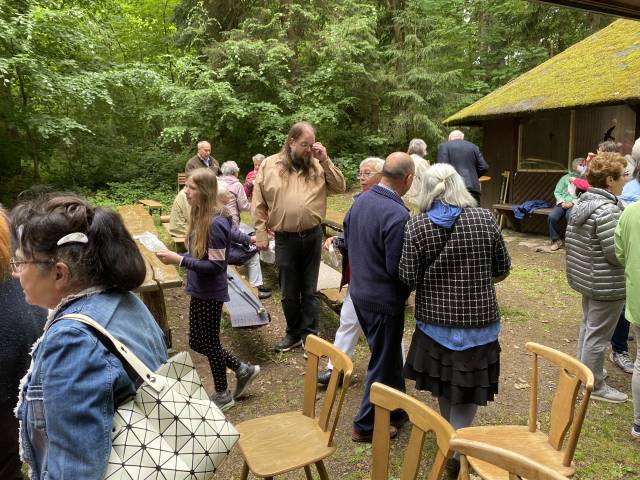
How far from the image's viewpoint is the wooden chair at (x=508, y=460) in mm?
1393

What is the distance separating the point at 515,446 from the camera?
2.35 metres

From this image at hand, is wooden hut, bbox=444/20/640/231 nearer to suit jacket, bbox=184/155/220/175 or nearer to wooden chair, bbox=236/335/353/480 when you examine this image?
suit jacket, bbox=184/155/220/175

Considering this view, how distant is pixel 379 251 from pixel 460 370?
82 cm

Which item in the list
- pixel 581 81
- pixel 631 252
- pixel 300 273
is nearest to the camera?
pixel 631 252

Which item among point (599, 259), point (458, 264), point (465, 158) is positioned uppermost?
point (465, 158)

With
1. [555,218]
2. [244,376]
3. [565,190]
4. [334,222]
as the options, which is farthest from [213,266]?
[555,218]

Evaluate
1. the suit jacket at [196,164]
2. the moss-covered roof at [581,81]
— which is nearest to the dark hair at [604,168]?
the suit jacket at [196,164]

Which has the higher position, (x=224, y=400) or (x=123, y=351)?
(x=123, y=351)

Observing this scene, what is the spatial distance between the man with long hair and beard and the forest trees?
9.40 m

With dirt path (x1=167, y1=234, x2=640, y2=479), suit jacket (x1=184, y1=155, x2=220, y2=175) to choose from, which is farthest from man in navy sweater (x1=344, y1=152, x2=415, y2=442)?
suit jacket (x1=184, y1=155, x2=220, y2=175)

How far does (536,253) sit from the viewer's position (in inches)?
348

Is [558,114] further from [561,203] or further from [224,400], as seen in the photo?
[224,400]

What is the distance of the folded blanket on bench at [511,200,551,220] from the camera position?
1005 centimetres

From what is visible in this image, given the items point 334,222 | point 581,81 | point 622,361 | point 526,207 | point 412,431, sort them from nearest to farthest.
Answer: point 412,431, point 622,361, point 334,222, point 581,81, point 526,207
